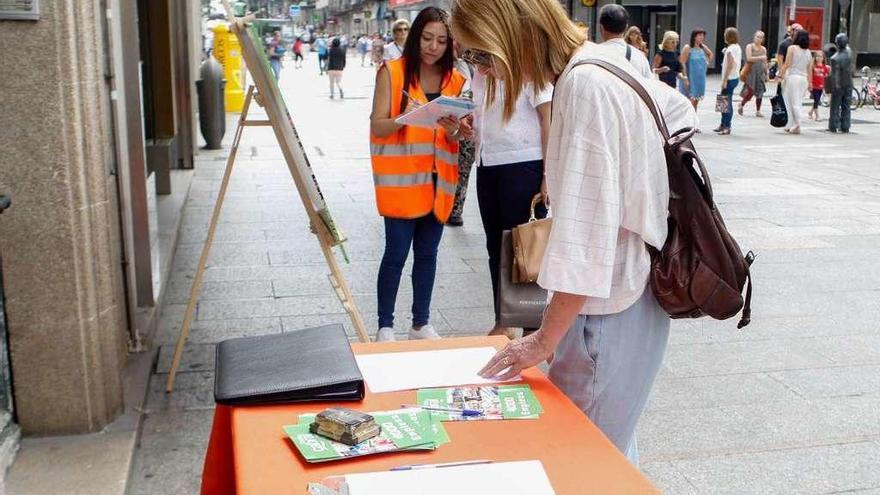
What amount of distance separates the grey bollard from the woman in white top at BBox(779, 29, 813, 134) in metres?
9.31

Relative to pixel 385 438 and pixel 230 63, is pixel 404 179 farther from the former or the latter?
pixel 230 63

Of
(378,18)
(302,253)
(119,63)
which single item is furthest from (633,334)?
(378,18)

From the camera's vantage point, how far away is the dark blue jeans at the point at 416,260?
477 centimetres

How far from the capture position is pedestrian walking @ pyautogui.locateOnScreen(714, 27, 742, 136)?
52.4ft

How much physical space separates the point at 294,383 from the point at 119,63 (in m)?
3.29

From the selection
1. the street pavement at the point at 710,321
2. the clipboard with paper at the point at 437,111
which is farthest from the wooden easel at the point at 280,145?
the street pavement at the point at 710,321

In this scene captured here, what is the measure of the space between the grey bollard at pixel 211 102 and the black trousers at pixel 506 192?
9.11m

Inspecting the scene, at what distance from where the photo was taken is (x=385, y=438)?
1.84 m

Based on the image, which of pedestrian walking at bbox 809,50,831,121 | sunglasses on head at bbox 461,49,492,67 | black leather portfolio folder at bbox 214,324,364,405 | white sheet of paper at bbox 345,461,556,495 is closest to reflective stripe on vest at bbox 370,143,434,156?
black leather portfolio folder at bbox 214,324,364,405

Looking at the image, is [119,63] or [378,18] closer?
[119,63]

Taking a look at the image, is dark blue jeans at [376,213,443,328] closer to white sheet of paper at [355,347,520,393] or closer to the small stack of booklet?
white sheet of paper at [355,347,520,393]

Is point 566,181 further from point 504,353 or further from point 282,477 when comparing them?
point 282,477

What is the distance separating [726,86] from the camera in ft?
53.4

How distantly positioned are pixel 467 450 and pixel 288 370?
487mm
